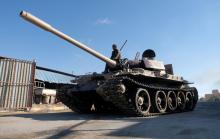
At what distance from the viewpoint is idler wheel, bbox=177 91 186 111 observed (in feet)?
62.4

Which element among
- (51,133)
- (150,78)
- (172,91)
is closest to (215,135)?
(51,133)

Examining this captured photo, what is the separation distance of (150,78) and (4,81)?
9871mm

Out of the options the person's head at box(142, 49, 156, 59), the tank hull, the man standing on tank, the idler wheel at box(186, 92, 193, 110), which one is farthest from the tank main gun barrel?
the idler wheel at box(186, 92, 193, 110)

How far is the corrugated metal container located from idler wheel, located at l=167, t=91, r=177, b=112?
31.2ft

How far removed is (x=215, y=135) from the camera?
8.00 m

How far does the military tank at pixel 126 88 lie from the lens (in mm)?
13375

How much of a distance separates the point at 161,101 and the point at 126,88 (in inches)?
142

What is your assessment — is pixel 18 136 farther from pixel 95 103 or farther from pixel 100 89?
pixel 95 103

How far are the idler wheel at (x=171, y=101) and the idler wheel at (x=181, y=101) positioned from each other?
48 cm

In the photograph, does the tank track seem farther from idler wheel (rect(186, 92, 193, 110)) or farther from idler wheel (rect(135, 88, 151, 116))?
idler wheel (rect(186, 92, 193, 110))

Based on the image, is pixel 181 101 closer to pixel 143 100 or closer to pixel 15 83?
pixel 143 100

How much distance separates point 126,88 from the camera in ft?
47.0

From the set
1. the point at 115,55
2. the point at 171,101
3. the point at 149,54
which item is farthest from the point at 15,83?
the point at 171,101

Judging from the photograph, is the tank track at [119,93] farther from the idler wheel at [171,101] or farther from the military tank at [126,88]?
the idler wheel at [171,101]
